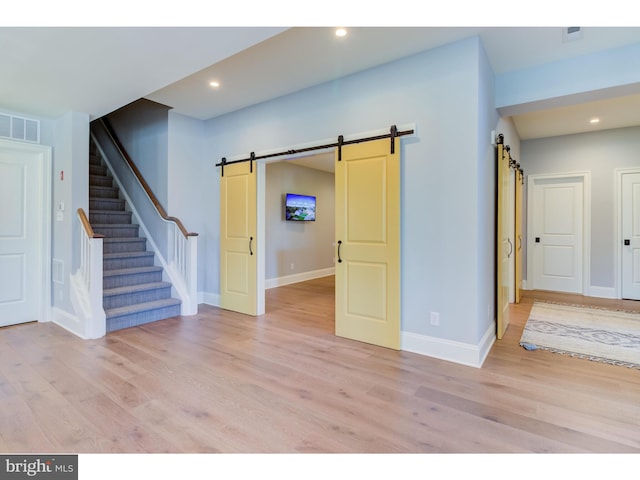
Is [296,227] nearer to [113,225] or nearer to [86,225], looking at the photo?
[113,225]

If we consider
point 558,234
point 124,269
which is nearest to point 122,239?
point 124,269

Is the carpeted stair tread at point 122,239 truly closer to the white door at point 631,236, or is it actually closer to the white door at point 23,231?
the white door at point 23,231

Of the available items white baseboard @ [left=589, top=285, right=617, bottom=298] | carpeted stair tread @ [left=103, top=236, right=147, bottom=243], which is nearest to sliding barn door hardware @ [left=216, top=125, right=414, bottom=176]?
carpeted stair tread @ [left=103, top=236, right=147, bottom=243]

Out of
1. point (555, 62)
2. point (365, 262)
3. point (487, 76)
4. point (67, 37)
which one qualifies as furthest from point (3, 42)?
point (555, 62)

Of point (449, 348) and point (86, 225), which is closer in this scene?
point (449, 348)

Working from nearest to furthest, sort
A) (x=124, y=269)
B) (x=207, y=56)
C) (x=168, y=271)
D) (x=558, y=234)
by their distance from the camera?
(x=207, y=56), (x=124, y=269), (x=168, y=271), (x=558, y=234)

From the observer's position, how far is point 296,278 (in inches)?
285

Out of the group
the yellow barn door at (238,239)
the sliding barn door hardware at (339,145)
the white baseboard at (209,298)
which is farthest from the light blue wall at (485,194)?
the white baseboard at (209,298)

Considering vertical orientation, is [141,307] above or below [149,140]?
below

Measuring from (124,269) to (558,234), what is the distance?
7.21 metres

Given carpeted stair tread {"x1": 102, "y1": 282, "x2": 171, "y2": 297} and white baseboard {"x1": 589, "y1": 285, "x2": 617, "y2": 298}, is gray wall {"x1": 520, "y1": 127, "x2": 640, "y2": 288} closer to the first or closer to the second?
white baseboard {"x1": 589, "y1": 285, "x2": 617, "y2": 298}

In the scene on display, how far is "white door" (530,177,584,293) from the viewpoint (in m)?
5.84

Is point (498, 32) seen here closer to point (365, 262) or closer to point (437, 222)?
point (437, 222)

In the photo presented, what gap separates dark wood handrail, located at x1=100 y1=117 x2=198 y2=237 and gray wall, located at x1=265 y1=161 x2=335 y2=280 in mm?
2328
